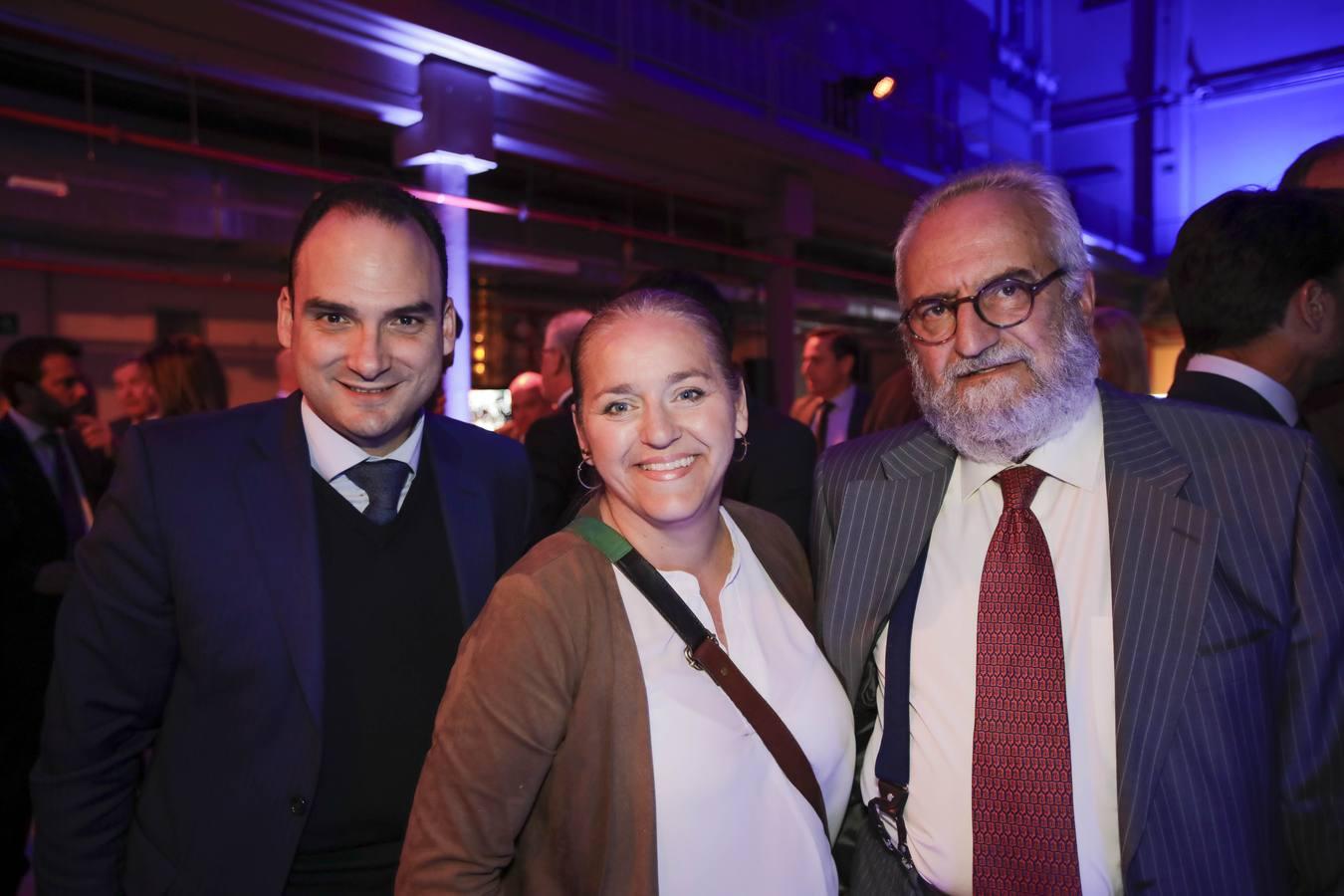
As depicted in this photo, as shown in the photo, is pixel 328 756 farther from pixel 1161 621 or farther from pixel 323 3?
pixel 323 3

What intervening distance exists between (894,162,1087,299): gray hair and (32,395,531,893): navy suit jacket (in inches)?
55.2

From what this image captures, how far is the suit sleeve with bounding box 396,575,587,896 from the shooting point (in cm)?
119

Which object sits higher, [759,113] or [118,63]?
[759,113]

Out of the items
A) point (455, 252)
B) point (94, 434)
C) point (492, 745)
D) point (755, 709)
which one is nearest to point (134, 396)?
point (94, 434)

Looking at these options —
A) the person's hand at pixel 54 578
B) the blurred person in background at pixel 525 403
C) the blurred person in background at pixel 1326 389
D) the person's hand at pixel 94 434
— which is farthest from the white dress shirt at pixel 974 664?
the person's hand at pixel 94 434

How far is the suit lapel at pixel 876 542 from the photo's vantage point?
1.54 m

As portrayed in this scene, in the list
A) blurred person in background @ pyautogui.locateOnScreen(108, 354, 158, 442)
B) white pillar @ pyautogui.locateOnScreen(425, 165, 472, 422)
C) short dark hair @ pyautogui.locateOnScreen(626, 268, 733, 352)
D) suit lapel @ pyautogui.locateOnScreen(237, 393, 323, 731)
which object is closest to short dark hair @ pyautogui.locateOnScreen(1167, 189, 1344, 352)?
short dark hair @ pyautogui.locateOnScreen(626, 268, 733, 352)

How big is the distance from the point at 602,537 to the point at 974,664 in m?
0.70

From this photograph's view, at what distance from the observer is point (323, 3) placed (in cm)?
461

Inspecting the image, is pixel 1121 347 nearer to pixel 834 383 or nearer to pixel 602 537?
pixel 834 383

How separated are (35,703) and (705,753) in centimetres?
307

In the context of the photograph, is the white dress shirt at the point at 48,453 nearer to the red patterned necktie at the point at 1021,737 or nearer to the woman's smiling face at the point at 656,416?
the woman's smiling face at the point at 656,416

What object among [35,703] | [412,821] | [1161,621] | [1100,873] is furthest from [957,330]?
[35,703]

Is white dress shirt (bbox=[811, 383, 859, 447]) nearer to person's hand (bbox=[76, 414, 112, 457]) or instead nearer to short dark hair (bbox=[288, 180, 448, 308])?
short dark hair (bbox=[288, 180, 448, 308])
